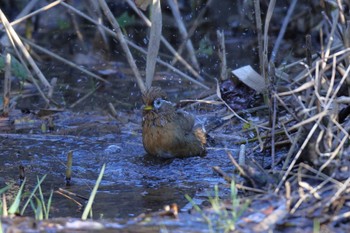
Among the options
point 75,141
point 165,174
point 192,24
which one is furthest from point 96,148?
point 192,24

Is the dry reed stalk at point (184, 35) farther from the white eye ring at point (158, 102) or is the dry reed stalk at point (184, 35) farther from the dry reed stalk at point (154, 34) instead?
the white eye ring at point (158, 102)

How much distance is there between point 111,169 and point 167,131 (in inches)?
27.9

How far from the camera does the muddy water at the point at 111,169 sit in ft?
17.8

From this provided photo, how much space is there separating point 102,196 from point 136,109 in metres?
3.02

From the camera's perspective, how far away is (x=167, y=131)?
6.86 meters

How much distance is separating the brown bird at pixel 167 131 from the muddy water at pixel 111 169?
9 cm

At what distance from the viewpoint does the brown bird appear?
679 centimetres

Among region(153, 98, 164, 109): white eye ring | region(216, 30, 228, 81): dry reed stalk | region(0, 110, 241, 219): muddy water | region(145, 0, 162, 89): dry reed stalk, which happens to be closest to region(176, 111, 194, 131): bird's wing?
region(153, 98, 164, 109): white eye ring

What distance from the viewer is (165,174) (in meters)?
6.31

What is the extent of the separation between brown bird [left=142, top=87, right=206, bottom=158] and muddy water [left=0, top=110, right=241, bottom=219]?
0.09m

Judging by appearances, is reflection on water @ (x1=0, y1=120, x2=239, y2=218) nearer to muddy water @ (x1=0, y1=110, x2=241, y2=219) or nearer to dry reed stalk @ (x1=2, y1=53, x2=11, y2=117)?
muddy water @ (x1=0, y1=110, x2=241, y2=219)

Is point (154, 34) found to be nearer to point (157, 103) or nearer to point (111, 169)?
point (157, 103)

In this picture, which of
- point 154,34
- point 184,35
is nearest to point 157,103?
point 154,34

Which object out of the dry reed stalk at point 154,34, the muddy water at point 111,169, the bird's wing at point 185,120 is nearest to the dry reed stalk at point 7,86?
the muddy water at point 111,169
